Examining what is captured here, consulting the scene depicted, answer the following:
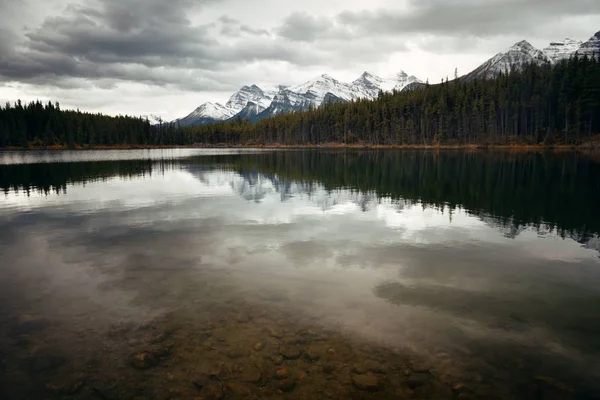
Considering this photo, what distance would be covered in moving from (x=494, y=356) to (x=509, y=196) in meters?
26.3

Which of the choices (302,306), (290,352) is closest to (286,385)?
(290,352)

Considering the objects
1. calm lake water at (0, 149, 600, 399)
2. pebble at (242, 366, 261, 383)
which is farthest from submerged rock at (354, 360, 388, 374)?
pebble at (242, 366, 261, 383)

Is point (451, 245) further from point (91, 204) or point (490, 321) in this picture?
point (91, 204)

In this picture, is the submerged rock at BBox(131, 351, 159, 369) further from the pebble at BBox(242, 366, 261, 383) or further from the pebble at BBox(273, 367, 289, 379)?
the pebble at BBox(273, 367, 289, 379)

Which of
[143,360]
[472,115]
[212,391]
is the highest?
[472,115]

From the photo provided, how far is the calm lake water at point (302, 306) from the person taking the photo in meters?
7.73

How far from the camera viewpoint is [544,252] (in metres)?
16.4

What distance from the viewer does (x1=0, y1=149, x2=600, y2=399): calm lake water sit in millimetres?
7727

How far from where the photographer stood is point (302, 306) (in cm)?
1102

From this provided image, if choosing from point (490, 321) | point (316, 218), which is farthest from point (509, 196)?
point (490, 321)

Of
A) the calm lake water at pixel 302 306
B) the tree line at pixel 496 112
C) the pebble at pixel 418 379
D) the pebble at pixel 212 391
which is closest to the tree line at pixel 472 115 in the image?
the tree line at pixel 496 112

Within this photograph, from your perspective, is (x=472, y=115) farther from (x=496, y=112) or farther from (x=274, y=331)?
(x=274, y=331)

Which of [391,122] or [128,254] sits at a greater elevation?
[391,122]

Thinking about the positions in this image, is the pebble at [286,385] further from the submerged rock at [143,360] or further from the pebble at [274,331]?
the submerged rock at [143,360]
